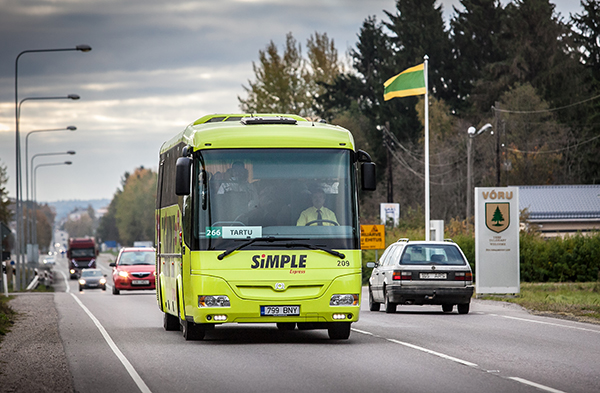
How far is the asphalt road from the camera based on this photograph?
1077 cm

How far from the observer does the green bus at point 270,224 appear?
1455 centimetres

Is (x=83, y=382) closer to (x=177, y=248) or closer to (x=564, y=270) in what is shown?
(x=177, y=248)

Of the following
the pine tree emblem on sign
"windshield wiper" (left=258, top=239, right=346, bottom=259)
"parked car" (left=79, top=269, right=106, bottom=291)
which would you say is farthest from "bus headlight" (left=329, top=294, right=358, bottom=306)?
"parked car" (left=79, top=269, right=106, bottom=291)

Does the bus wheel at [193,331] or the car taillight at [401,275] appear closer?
the bus wheel at [193,331]

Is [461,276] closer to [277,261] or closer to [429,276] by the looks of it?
[429,276]

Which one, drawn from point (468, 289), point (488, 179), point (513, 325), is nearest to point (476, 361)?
point (513, 325)

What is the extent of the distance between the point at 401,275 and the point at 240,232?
878cm

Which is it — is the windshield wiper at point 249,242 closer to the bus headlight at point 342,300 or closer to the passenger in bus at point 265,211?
the passenger in bus at point 265,211

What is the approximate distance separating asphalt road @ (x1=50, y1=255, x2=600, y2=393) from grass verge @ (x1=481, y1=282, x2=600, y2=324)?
7.93ft

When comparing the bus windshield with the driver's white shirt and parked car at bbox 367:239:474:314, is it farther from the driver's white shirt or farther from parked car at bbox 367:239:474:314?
parked car at bbox 367:239:474:314

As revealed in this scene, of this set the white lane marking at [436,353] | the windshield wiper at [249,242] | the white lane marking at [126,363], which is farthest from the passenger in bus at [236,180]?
the white lane marking at [436,353]

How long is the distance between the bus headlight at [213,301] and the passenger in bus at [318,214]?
1.48m

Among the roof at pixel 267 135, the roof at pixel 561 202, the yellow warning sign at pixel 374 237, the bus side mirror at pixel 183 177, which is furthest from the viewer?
the roof at pixel 561 202

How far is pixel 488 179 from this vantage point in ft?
212
